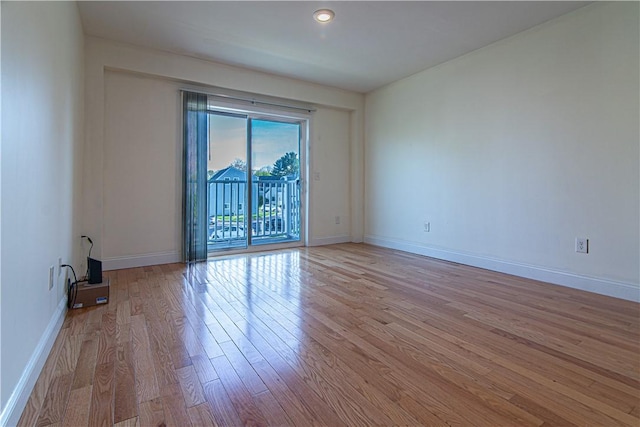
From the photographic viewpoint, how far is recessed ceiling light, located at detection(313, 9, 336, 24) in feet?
8.65

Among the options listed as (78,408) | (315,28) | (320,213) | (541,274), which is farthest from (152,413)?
(320,213)

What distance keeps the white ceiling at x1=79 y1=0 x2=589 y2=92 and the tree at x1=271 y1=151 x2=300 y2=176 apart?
125 centimetres

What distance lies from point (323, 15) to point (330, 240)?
308 centimetres

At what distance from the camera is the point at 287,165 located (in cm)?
468

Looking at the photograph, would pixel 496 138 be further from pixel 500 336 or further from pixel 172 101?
pixel 172 101

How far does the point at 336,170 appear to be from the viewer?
196 inches

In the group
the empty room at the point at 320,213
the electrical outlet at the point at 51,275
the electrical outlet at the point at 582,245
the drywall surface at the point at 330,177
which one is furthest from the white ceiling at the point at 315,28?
the electrical outlet at the point at 51,275

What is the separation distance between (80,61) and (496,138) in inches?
158

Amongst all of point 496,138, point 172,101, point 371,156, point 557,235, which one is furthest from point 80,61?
point 557,235

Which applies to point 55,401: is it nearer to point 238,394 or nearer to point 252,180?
point 238,394

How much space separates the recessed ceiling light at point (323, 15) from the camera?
2635 millimetres

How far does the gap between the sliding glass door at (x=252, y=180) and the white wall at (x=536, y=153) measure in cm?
162

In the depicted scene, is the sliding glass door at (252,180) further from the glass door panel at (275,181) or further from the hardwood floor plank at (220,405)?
the hardwood floor plank at (220,405)

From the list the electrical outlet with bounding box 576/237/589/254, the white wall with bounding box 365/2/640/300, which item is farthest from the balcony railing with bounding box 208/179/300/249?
the electrical outlet with bounding box 576/237/589/254
